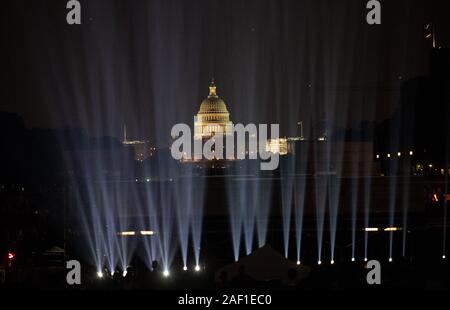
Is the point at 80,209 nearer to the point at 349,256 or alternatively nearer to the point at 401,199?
the point at 349,256

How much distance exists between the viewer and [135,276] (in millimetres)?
12289

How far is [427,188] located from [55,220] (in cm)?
1540

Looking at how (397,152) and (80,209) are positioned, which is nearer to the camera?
(80,209)

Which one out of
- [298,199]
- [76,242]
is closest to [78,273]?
[76,242]

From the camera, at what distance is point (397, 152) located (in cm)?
4425

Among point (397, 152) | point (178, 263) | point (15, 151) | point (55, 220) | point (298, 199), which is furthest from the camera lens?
point (397, 152)

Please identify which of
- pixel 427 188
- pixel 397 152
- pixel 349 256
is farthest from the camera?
pixel 397 152

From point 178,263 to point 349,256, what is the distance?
13.8 ft

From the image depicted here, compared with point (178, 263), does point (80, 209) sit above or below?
above
